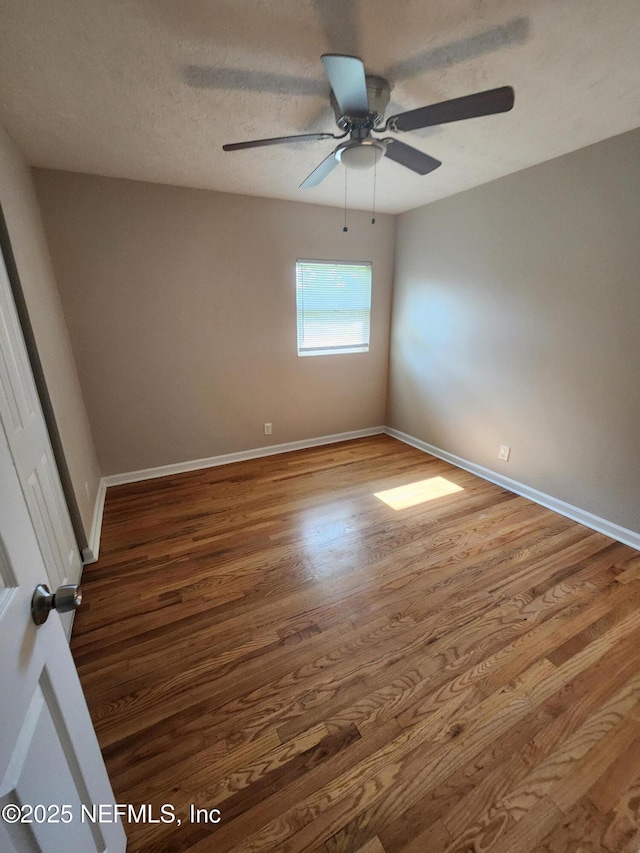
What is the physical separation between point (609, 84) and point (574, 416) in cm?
178

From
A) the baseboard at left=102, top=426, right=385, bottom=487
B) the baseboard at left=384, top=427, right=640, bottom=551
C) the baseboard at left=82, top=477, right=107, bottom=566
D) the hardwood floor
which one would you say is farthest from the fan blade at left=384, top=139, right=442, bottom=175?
the baseboard at left=82, top=477, right=107, bottom=566

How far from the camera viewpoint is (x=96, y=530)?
90.5 inches

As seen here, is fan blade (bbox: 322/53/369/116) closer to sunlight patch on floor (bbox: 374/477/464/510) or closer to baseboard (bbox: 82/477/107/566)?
sunlight patch on floor (bbox: 374/477/464/510)

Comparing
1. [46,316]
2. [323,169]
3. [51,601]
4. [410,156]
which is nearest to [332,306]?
[323,169]

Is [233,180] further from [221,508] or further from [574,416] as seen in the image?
[574,416]

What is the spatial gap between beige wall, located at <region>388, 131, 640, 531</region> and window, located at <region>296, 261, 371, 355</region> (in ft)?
1.75

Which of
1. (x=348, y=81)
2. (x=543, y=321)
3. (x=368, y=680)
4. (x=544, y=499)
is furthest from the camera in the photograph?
(x=544, y=499)

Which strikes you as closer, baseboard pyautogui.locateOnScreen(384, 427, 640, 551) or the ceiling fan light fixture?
the ceiling fan light fixture

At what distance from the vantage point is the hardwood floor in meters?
1.04

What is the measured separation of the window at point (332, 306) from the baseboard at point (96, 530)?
2158mm

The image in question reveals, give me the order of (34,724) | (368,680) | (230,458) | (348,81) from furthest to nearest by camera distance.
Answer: (230,458)
(368,680)
(348,81)
(34,724)

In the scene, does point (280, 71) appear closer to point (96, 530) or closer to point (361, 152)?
point (361, 152)

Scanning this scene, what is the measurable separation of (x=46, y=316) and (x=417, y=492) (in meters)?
2.87

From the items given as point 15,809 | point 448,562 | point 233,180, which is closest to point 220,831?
point 15,809
